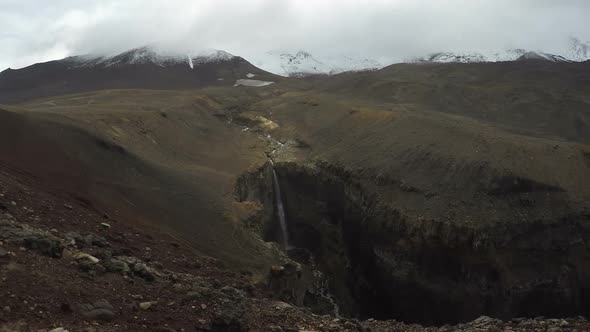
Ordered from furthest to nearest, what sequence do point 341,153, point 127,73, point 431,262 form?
point 127,73 → point 341,153 → point 431,262

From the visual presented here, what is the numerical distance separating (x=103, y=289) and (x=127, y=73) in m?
110

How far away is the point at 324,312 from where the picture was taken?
26938mm

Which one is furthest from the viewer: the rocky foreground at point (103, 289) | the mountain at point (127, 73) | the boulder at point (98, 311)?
the mountain at point (127, 73)

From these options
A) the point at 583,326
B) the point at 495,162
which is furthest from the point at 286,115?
the point at 583,326

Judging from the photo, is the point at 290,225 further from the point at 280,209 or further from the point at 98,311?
the point at 98,311

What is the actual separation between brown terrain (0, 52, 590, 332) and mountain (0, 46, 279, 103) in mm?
57861

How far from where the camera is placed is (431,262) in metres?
27.4

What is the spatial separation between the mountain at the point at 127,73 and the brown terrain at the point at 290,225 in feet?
190

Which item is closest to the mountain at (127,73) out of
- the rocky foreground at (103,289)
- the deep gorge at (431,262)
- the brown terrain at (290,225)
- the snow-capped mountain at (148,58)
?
the snow-capped mountain at (148,58)

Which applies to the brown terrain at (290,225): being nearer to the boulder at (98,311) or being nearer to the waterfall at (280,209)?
the boulder at (98,311)

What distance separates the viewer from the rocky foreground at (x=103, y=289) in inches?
321

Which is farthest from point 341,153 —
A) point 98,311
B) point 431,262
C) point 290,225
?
point 98,311

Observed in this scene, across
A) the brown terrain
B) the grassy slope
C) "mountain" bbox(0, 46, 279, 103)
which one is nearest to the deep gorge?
the brown terrain

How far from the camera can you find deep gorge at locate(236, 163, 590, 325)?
82.9ft
